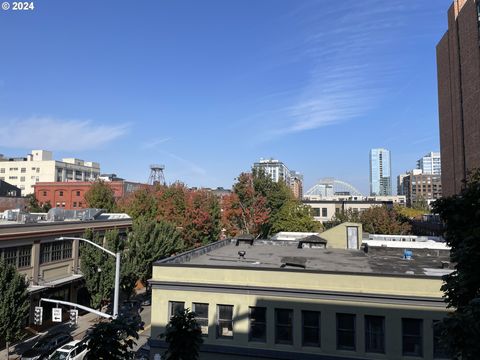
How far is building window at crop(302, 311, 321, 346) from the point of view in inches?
753

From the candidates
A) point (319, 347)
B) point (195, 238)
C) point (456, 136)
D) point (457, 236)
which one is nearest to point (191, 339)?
point (457, 236)

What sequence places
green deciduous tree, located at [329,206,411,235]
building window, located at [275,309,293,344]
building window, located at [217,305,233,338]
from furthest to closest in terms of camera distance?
green deciduous tree, located at [329,206,411,235] → building window, located at [217,305,233,338] → building window, located at [275,309,293,344]

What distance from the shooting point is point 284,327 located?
1953cm

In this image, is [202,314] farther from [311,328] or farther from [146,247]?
[146,247]

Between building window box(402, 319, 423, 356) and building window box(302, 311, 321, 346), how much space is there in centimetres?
405

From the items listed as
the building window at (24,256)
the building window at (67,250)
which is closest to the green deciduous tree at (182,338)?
the building window at (24,256)

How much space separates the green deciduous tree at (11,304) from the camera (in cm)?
2406

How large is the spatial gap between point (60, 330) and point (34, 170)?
4868 inches

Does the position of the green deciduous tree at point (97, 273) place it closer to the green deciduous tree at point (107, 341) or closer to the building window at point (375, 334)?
the building window at point (375, 334)

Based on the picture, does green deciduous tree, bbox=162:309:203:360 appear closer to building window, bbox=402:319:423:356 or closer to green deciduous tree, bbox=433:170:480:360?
green deciduous tree, bbox=433:170:480:360

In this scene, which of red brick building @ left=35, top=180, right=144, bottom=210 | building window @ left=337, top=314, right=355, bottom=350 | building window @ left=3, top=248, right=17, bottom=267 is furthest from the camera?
red brick building @ left=35, top=180, right=144, bottom=210

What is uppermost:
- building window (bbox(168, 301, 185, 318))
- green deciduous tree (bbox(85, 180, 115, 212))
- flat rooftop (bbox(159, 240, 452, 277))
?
green deciduous tree (bbox(85, 180, 115, 212))

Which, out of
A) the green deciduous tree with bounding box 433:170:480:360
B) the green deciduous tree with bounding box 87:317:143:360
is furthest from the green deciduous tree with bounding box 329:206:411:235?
the green deciduous tree with bounding box 87:317:143:360

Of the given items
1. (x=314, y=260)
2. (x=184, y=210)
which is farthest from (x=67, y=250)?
(x=314, y=260)
